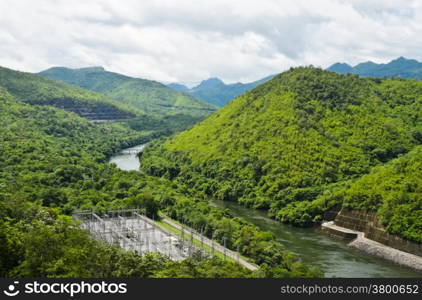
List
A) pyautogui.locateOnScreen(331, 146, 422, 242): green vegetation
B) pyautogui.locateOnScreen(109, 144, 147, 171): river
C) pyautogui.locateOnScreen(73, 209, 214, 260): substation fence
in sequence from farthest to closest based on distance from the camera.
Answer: pyautogui.locateOnScreen(109, 144, 147, 171): river → pyautogui.locateOnScreen(331, 146, 422, 242): green vegetation → pyautogui.locateOnScreen(73, 209, 214, 260): substation fence

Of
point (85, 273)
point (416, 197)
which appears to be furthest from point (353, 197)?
point (85, 273)

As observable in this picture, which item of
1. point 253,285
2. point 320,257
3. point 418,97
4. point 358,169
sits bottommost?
point 320,257

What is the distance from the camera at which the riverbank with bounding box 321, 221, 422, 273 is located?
62.7 m

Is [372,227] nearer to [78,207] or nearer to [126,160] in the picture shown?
[78,207]

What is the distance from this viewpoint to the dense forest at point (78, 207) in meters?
33.8

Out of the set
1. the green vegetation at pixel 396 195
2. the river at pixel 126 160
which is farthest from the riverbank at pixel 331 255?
the river at pixel 126 160

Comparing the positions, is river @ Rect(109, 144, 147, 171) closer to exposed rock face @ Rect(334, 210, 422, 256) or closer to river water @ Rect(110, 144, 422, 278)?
river water @ Rect(110, 144, 422, 278)

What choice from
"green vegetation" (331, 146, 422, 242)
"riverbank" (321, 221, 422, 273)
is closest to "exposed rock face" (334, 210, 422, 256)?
"riverbank" (321, 221, 422, 273)

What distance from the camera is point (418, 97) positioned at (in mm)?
134500

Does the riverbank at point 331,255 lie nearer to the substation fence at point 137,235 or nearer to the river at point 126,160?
the substation fence at point 137,235

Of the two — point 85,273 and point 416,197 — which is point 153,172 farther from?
point 85,273

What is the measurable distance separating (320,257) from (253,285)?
44314 mm

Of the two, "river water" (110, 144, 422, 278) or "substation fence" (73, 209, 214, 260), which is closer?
"substation fence" (73, 209, 214, 260)

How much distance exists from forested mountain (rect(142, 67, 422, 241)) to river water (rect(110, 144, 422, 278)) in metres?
4.37
